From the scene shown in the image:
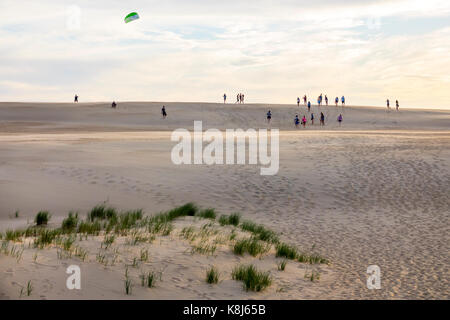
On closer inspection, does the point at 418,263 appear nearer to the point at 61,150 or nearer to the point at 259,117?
the point at 61,150

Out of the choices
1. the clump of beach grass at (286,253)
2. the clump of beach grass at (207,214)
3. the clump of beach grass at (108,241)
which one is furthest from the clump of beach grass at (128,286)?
the clump of beach grass at (207,214)

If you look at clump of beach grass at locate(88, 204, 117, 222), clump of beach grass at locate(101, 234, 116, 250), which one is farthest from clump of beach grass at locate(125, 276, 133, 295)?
clump of beach grass at locate(88, 204, 117, 222)

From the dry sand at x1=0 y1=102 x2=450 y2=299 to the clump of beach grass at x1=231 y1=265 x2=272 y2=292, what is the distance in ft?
0.40

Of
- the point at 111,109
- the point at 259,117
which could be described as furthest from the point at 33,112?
the point at 259,117

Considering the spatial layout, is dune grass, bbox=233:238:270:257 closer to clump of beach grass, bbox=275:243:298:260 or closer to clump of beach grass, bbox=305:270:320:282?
clump of beach grass, bbox=275:243:298:260

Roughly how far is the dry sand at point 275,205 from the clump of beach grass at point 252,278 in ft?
0.40

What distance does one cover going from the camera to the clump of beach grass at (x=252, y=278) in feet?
23.1

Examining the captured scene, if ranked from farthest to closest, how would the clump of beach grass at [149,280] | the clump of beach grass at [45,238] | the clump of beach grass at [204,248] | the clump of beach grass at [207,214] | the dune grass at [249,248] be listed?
the clump of beach grass at [207,214]
the dune grass at [249,248]
the clump of beach grass at [204,248]
the clump of beach grass at [45,238]
the clump of beach grass at [149,280]

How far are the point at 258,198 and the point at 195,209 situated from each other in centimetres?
307

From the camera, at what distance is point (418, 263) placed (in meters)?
9.23

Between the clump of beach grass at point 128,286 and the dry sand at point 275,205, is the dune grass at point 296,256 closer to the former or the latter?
the dry sand at point 275,205

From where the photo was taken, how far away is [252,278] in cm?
720
